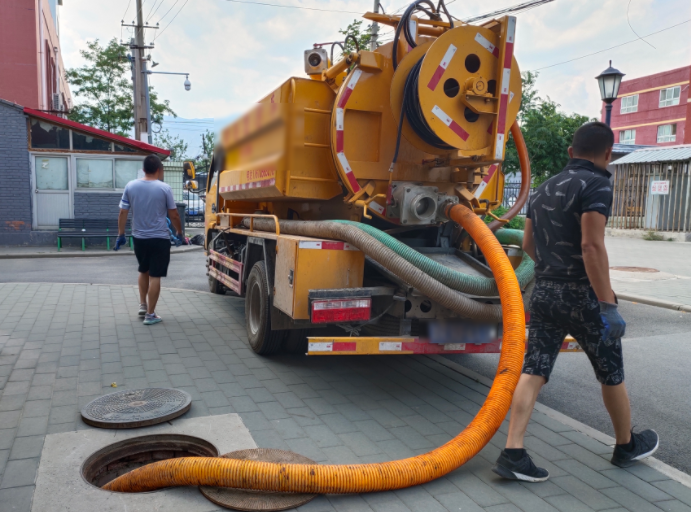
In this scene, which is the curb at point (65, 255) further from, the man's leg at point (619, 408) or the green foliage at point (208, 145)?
the man's leg at point (619, 408)

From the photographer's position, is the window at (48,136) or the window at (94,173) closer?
the window at (48,136)

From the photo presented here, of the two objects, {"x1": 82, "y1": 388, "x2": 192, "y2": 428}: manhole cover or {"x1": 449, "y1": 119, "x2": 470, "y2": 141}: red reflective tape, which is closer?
{"x1": 82, "y1": 388, "x2": 192, "y2": 428}: manhole cover

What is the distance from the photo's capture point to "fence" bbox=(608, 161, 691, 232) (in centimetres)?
1922

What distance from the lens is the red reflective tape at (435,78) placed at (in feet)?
14.1

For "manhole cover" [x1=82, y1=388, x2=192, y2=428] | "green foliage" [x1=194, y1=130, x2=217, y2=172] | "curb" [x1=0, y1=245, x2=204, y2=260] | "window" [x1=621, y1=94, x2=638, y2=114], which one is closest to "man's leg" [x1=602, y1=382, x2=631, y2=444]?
"manhole cover" [x1=82, y1=388, x2=192, y2=428]

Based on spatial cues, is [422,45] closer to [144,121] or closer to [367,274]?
[367,274]

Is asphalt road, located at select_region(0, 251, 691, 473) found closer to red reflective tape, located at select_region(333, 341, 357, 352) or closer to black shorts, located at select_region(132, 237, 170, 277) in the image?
red reflective tape, located at select_region(333, 341, 357, 352)

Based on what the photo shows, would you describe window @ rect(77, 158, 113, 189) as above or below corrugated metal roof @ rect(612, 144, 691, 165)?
below

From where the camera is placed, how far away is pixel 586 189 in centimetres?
314

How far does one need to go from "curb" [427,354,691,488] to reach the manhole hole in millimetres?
2483

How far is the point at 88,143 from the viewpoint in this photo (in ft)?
56.0

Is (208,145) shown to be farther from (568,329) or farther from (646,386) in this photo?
(568,329)

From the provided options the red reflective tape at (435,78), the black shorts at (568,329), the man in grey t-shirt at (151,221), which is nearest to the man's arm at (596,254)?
the black shorts at (568,329)

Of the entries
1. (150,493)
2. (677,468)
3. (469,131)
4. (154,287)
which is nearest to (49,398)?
(150,493)
